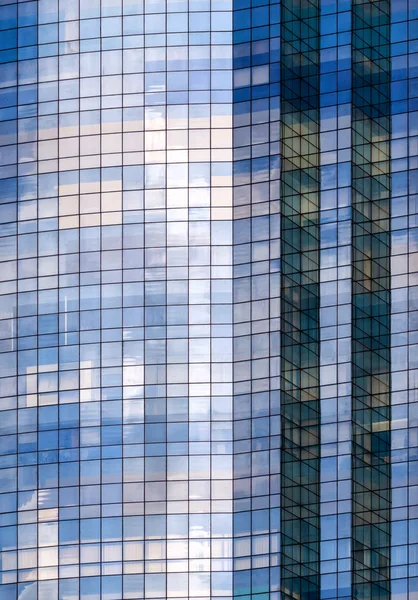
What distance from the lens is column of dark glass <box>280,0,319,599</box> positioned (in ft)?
420

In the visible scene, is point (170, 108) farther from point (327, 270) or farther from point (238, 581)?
point (238, 581)

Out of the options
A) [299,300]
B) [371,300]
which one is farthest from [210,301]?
[371,300]

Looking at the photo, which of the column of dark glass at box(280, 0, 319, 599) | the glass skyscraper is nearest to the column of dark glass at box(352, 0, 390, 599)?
the glass skyscraper

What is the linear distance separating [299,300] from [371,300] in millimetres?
6151

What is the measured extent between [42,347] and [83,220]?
11601 mm

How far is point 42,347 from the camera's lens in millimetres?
134500

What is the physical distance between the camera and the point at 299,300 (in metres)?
132

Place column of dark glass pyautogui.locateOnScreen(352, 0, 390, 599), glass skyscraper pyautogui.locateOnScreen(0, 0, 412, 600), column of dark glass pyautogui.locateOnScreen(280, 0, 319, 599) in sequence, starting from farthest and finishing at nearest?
glass skyscraper pyautogui.locateOnScreen(0, 0, 412, 600) → column of dark glass pyautogui.locateOnScreen(352, 0, 390, 599) → column of dark glass pyautogui.locateOnScreen(280, 0, 319, 599)

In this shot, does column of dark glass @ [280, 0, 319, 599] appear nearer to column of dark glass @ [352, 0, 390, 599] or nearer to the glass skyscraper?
the glass skyscraper

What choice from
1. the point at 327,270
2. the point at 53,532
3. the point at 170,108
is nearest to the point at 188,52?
the point at 170,108

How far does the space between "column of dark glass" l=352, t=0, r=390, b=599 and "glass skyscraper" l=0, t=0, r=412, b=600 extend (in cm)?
19

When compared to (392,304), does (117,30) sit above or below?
above

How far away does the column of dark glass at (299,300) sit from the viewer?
5034 inches

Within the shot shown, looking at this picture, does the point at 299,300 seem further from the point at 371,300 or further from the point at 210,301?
the point at 210,301
